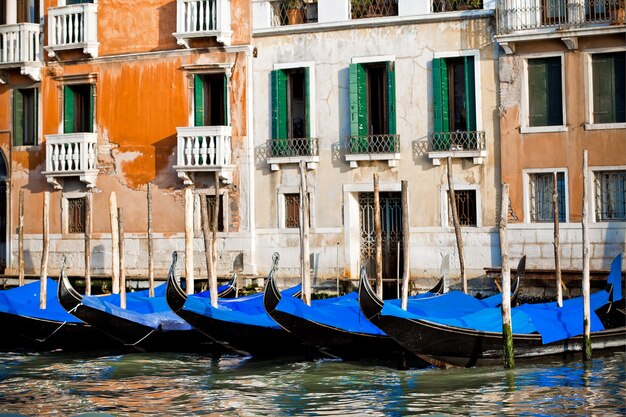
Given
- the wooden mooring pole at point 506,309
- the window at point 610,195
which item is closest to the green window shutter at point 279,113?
the window at point 610,195

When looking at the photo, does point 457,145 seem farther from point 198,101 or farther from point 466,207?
point 198,101

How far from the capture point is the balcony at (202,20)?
1850 cm

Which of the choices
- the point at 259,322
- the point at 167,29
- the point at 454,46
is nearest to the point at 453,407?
the point at 259,322

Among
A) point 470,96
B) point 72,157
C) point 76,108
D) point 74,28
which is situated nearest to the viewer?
point 470,96

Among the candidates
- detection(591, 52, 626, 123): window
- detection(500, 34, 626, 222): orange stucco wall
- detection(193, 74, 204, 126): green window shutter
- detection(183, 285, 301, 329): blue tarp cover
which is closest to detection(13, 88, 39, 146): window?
detection(193, 74, 204, 126): green window shutter

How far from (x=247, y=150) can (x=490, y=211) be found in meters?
3.83

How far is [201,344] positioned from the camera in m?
15.8

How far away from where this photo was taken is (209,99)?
62.8 ft

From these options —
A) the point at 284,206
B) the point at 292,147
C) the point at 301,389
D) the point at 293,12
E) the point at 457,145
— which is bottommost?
the point at 301,389

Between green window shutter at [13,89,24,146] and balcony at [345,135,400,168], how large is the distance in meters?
5.86

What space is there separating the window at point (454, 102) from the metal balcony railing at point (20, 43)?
6.77 m

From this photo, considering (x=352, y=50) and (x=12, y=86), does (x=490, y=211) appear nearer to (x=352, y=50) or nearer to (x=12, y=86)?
(x=352, y=50)

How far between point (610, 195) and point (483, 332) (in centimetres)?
427

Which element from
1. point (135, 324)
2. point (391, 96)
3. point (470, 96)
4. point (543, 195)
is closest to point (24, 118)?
point (135, 324)
